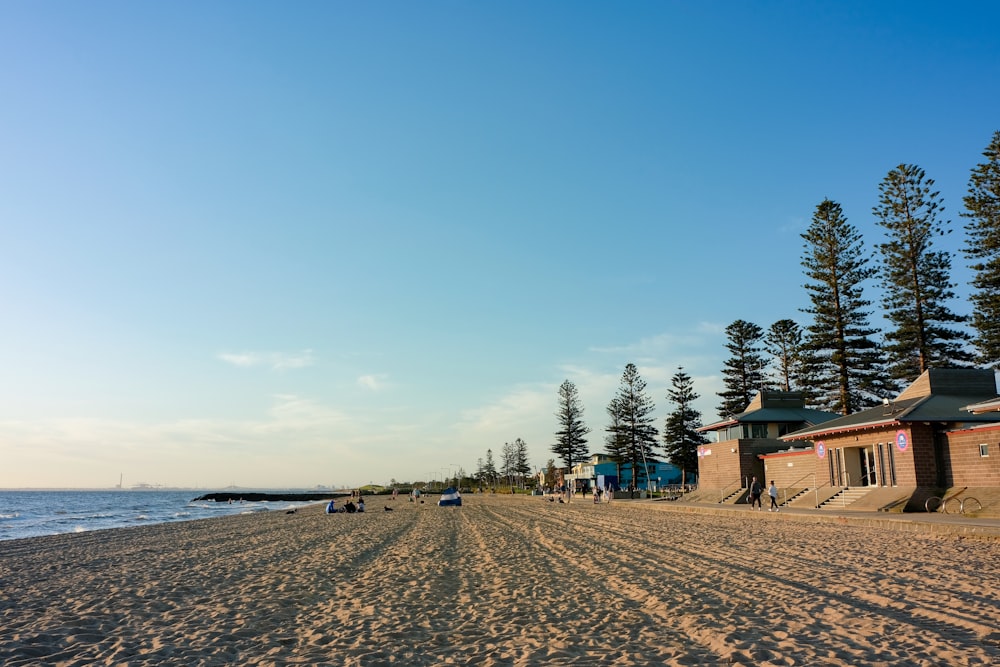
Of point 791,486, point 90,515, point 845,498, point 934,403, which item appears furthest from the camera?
point 90,515

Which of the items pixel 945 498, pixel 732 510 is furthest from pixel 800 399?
pixel 945 498

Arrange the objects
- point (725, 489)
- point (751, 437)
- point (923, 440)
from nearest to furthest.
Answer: point (923, 440)
point (725, 489)
point (751, 437)

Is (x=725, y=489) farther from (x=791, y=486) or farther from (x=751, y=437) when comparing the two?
(x=791, y=486)

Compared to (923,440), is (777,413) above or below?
above

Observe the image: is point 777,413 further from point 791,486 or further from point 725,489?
point 791,486

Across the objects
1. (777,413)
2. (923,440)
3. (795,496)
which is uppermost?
(777,413)

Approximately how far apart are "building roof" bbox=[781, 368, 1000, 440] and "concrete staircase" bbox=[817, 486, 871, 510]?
88.0 inches

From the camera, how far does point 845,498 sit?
24781 millimetres

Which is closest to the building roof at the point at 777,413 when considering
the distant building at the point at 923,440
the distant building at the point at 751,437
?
the distant building at the point at 751,437

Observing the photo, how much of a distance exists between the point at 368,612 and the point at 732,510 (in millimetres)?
20823

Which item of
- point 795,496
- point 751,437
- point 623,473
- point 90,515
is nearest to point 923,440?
point 795,496

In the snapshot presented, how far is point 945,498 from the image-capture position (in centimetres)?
2062

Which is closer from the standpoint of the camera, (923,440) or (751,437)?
(923,440)

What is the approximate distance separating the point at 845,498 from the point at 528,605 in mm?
20965
